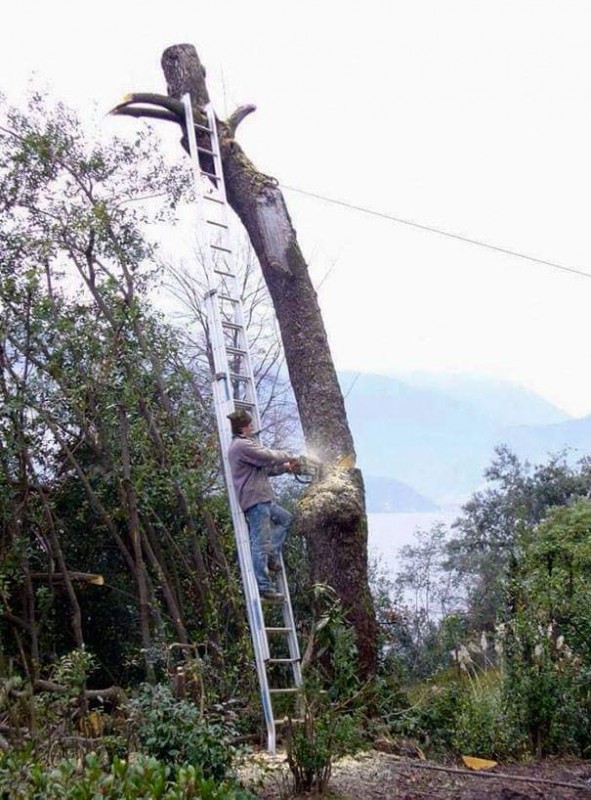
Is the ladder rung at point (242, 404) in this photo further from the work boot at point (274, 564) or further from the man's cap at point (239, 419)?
the work boot at point (274, 564)

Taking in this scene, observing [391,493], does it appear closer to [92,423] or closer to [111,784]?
[92,423]

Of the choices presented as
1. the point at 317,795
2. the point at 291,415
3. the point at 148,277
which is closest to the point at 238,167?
the point at 148,277

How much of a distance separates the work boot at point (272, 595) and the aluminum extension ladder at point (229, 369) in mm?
31

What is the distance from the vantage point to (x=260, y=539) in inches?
199

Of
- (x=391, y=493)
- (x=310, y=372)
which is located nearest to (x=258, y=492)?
(x=310, y=372)

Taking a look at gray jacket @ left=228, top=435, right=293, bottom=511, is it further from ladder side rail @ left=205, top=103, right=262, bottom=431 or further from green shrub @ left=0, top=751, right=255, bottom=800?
green shrub @ left=0, top=751, right=255, bottom=800

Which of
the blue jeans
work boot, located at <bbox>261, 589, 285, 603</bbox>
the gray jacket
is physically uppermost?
the gray jacket

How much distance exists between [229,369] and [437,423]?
153ft

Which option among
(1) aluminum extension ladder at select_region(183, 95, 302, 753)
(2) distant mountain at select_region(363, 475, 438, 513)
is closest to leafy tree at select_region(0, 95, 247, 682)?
(1) aluminum extension ladder at select_region(183, 95, 302, 753)

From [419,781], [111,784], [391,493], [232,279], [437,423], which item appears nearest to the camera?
[111,784]

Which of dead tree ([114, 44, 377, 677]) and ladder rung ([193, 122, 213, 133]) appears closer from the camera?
dead tree ([114, 44, 377, 677])

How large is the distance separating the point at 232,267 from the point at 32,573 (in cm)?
392

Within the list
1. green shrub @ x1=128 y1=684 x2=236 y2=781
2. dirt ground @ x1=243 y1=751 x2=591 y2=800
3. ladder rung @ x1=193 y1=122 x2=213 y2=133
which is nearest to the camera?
green shrub @ x1=128 y1=684 x2=236 y2=781

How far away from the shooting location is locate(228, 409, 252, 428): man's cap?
5137 millimetres
